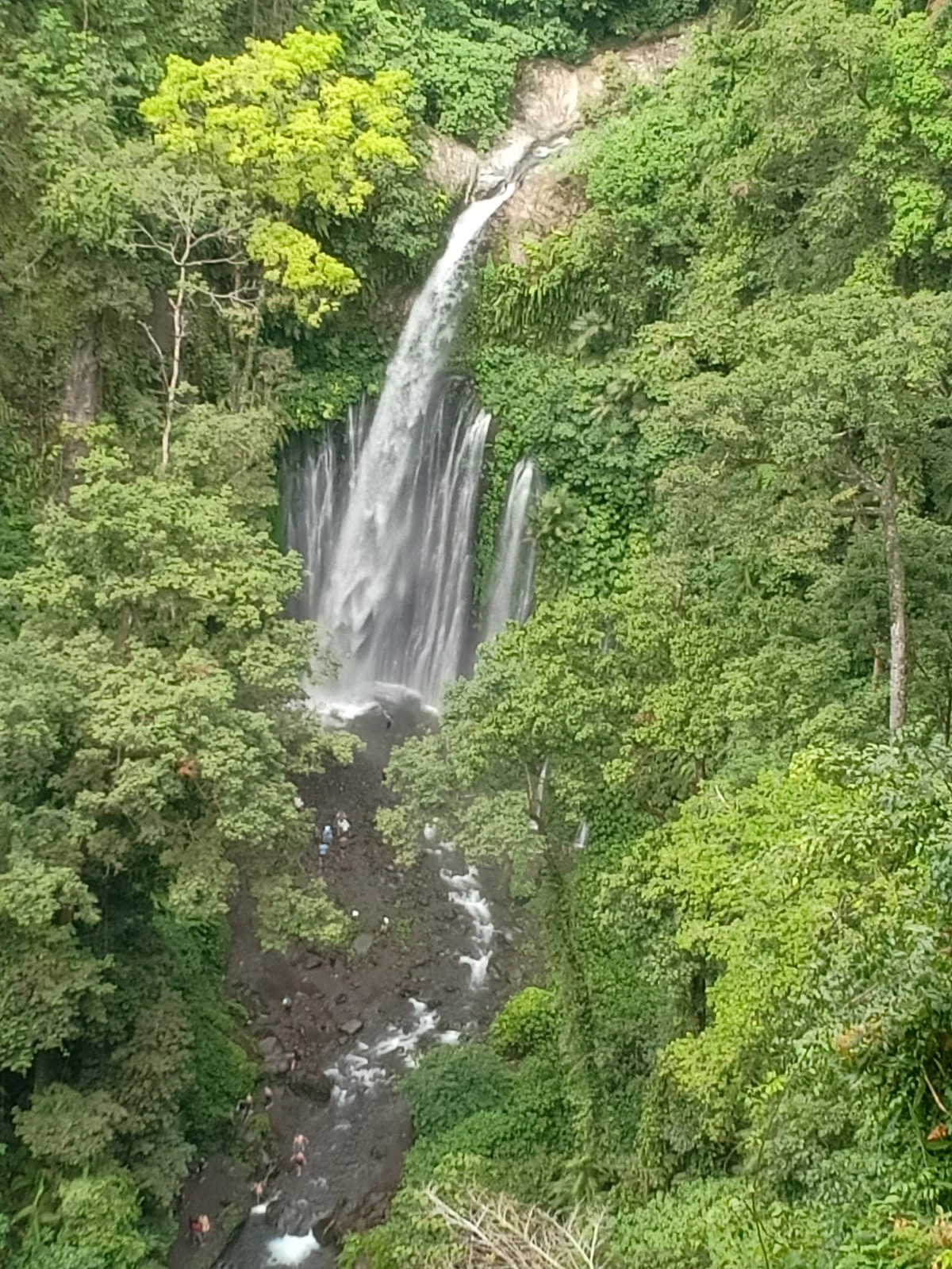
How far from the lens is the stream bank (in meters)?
12.5

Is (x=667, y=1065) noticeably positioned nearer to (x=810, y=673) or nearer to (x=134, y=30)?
(x=810, y=673)

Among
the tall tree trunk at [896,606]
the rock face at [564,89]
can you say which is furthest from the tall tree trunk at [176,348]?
the tall tree trunk at [896,606]

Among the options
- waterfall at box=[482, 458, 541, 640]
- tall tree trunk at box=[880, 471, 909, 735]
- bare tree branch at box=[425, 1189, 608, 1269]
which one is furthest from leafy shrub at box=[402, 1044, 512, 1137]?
waterfall at box=[482, 458, 541, 640]

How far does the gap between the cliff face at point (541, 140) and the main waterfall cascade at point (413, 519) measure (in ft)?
1.46

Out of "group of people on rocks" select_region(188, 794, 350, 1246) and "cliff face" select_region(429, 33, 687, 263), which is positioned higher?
"cliff face" select_region(429, 33, 687, 263)

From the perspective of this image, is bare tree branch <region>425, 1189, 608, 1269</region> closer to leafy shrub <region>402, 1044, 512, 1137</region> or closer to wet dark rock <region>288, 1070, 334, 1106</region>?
leafy shrub <region>402, 1044, 512, 1137</region>

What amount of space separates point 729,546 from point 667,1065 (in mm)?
5887

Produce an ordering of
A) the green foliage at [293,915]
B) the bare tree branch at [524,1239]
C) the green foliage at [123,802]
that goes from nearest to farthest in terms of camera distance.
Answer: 1. the bare tree branch at [524,1239]
2. the green foliage at [123,802]
3. the green foliage at [293,915]

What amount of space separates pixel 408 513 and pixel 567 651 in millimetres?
9740

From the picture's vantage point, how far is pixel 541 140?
2127 centimetres

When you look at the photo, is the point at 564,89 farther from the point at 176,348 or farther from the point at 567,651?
the point at 567,651

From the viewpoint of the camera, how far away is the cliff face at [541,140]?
19594mm

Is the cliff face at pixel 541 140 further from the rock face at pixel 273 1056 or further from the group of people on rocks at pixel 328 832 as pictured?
the rock face at pixel 273 1056

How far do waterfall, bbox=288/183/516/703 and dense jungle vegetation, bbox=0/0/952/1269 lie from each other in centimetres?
99
